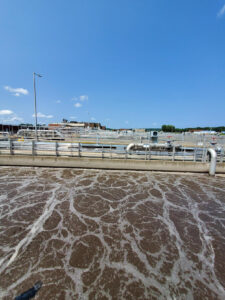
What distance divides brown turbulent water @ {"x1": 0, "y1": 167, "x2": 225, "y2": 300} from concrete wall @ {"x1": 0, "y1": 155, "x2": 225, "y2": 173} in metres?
2.51

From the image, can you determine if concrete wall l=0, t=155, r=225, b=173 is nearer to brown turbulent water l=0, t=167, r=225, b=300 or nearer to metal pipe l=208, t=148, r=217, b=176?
metal pipe l=208, t=148, r=217, b=176

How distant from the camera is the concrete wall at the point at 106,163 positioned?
9.28m

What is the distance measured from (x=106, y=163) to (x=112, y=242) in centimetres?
618

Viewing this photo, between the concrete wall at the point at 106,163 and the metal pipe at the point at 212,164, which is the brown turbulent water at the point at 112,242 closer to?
the metal pipe at the point at 212,164

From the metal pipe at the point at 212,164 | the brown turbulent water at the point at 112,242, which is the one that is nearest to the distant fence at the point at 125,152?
the metal pipe at the point at 212,164

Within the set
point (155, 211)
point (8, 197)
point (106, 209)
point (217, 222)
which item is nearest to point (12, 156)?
point (8, 197)

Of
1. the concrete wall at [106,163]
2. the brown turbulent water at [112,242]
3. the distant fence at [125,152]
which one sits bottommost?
the brown turbulent water at [112,242]

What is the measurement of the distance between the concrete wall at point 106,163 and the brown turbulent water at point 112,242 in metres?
2.51

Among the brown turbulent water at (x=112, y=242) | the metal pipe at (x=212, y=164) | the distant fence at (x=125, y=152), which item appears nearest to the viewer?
the brown turbulent water at (x=112, y=242)

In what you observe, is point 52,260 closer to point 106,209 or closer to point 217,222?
point 106,209

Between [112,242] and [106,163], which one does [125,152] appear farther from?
[112,242]

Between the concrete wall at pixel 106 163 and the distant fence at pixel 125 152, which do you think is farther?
the distant fence at pixel 125 152

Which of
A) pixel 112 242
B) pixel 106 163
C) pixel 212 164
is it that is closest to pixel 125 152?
pixel 106 163

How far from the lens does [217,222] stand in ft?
15.2
